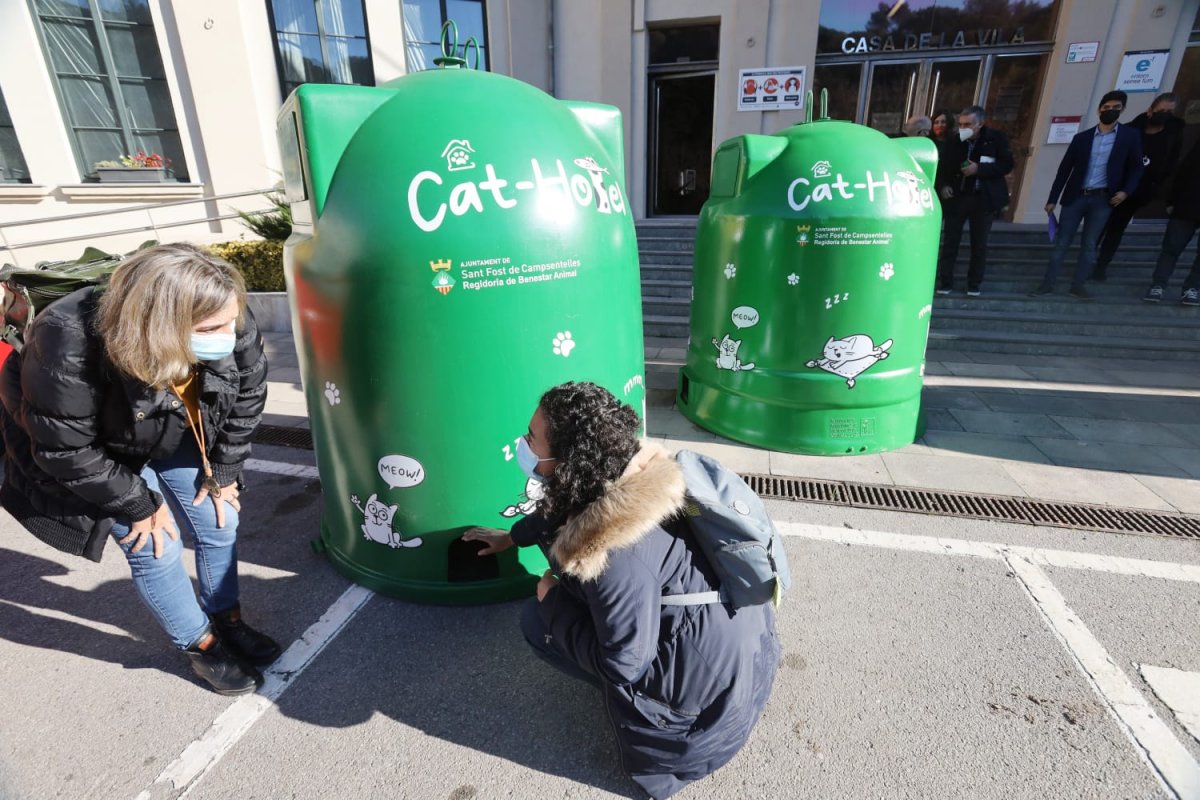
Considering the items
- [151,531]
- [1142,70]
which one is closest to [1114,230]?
[1142,70]

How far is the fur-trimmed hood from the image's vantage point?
1625mm

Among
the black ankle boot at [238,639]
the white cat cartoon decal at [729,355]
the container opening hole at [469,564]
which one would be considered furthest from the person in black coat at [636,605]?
the white cat cartoon decal at [729,355]

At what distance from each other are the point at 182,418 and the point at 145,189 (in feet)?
32.5

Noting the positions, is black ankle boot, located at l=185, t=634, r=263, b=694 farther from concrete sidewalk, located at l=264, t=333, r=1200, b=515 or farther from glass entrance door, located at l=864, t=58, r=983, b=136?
glass entrance door, located at l=864, t=58, r=983, b=136

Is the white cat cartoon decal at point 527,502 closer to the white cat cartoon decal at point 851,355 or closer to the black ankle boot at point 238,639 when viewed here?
the black ankle boot at point 238,639

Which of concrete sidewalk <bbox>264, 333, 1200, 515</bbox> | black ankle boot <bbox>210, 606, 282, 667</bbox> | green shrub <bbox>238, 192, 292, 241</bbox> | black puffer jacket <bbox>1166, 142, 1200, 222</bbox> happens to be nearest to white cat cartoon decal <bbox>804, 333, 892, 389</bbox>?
concrete sidewalk <bbox>264, 333, 1200, 515</bbox>

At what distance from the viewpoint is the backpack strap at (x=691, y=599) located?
5.82ft

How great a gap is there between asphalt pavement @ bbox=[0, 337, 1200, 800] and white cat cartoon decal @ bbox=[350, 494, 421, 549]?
1.06 feet

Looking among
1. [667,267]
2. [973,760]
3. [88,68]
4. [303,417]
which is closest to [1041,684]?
[973,760]

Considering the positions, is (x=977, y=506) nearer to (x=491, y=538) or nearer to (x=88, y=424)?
(x=491, y=538)

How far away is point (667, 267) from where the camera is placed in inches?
337

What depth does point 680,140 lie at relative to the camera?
→ 34.7 feet

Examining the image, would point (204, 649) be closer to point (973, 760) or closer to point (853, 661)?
point (853, 661)

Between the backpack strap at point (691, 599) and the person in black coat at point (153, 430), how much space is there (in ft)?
5.27
